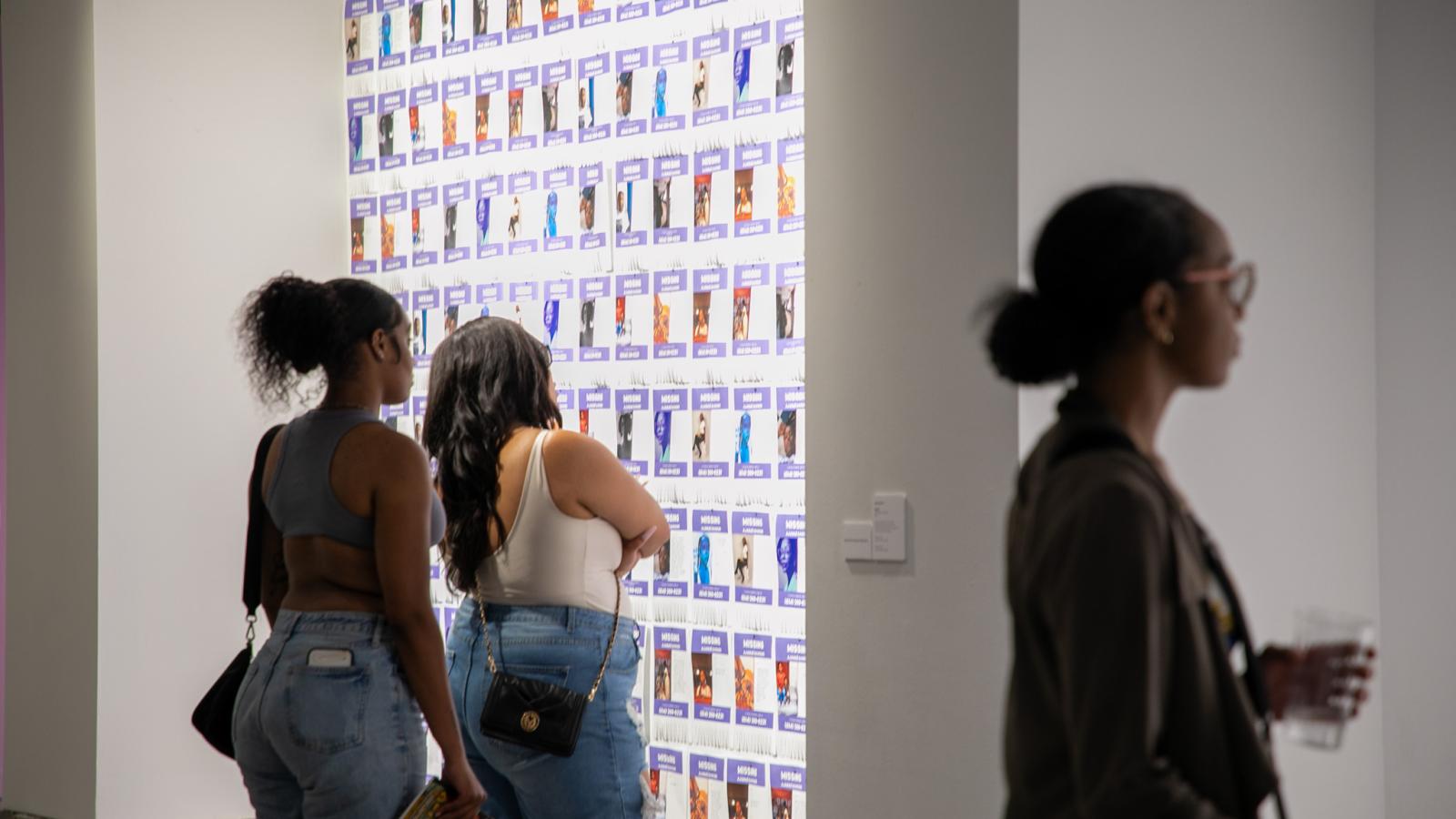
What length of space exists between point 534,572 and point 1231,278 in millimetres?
2032

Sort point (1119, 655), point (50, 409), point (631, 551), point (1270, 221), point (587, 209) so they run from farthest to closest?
point (50, 409), point (587, 209), point (1270, 221), point (631, 551), point (1119, 655)

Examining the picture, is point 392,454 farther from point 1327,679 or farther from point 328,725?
point 1327,679

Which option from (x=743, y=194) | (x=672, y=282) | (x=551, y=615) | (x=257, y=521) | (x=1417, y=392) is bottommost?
(x=551, y=615)

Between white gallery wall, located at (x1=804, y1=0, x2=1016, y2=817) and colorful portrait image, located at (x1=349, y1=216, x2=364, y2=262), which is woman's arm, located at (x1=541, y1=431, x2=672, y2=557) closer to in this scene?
white gallery wall, located at (x1=804, y1=0, x2=1016, y2=817)

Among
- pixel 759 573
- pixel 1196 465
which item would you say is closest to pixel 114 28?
pixel 759 573

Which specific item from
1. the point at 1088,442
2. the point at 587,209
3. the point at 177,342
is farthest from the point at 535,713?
the point at 177,342

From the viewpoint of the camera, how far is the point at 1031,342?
170 cm

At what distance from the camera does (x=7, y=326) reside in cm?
557

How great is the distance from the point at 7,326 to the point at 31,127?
773 mm

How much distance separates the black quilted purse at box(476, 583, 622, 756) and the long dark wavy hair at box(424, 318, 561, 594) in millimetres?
281

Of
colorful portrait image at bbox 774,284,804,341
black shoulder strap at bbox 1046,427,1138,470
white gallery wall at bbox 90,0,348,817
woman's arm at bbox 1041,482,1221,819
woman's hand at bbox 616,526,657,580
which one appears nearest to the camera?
woman's arm at bbox 1041,482,1221,819

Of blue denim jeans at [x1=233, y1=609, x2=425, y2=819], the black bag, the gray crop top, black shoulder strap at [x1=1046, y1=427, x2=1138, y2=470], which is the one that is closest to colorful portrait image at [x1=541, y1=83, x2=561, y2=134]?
the black bag

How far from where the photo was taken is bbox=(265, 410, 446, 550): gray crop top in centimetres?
283

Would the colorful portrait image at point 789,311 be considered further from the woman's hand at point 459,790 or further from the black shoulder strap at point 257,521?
the woman's hand at point 459,790
